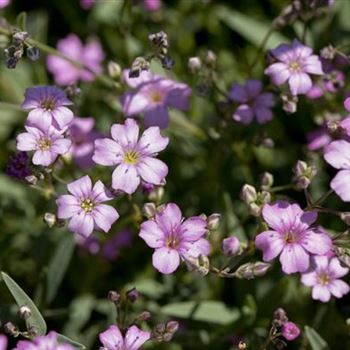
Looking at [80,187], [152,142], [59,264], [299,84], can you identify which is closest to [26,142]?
[80,187]

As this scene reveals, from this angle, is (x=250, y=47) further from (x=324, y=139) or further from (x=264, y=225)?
(x=264, y=225)

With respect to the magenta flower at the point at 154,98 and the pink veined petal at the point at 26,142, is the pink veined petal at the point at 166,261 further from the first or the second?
the magenta flower at the point at 154,98

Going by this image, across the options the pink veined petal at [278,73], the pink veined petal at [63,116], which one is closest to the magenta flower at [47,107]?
the pink veined petal at [63,116]

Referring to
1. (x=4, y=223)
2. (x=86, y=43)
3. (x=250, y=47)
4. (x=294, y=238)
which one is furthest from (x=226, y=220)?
(x=86, y=43)

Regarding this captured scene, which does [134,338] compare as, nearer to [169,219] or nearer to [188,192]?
[169,219]

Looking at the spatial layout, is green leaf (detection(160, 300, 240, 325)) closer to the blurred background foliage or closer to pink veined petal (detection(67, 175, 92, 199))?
the blurred background foliage
